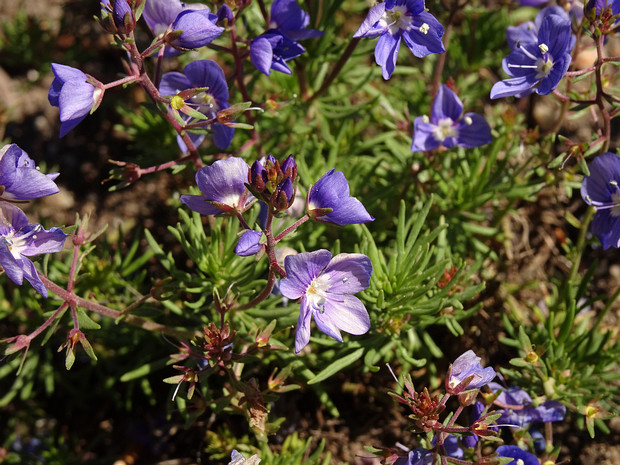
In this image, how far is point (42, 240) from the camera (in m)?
2.71

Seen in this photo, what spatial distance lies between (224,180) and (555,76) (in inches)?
69.2

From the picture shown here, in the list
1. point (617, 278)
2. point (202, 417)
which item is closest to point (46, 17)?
point (202, 417)

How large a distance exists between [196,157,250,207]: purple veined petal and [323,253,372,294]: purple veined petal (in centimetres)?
52

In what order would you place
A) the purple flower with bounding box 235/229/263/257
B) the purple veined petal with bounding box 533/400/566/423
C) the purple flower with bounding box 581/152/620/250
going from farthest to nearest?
the purple veined petal with bounding box 533/400/566/423
the purple flower with bounding box 581/152/620/250
the purple flower with bounding box 235/229/263/257

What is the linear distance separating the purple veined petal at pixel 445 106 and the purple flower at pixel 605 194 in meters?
0.88

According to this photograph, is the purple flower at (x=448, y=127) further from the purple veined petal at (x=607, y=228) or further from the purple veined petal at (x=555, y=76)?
the purple veined petal at (x=607, y=228)

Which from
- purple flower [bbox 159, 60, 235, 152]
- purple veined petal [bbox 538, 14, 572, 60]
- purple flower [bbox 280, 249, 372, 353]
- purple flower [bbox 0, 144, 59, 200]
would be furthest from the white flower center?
purple veined petal [bbox 538, 14, 572, 60]

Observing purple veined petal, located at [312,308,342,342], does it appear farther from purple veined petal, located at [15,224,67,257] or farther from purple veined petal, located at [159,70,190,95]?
purple veined petal, located at [159,70,190,95]

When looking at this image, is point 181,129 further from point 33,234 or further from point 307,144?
point 307,144

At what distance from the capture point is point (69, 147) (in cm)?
529

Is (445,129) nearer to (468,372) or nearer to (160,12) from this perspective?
(468,372)

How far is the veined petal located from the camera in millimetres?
2725

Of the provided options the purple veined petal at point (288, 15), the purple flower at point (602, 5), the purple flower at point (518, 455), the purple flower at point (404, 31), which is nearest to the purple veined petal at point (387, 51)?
the purple flower at point (404, 31)

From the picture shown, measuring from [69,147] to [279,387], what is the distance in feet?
10.6
